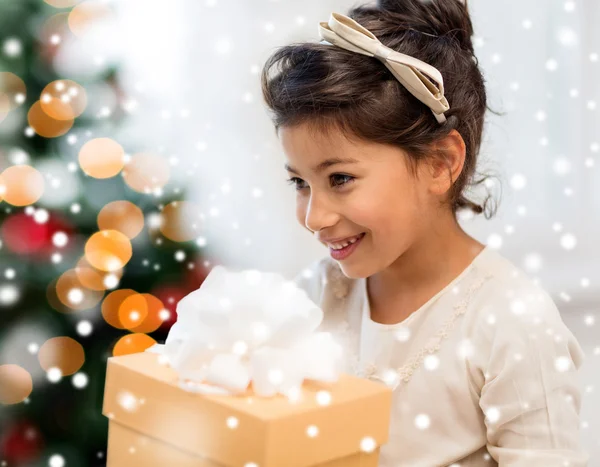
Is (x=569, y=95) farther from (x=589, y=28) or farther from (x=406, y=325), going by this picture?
(x=406, y=325)

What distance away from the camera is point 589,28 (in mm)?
1804

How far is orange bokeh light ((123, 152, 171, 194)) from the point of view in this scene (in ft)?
4.86

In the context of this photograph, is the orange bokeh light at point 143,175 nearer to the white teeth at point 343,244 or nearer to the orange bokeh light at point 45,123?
the orange bokeh light at point 45,123

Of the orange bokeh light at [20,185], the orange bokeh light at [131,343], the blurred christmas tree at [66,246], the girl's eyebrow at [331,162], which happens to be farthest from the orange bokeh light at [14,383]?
the girl's eyebrow at [331,162]

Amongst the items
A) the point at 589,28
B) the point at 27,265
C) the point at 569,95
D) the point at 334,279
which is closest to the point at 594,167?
Result: the point at 569,95

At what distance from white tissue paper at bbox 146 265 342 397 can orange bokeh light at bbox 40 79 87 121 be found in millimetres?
722

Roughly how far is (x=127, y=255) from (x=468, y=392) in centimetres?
69

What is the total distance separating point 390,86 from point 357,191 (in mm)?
163

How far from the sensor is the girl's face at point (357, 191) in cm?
107

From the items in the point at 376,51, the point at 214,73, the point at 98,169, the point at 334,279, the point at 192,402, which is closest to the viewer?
the point at 192,402

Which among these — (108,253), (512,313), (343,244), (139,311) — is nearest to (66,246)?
(108,253)

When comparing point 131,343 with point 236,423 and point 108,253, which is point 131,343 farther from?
point 236,423

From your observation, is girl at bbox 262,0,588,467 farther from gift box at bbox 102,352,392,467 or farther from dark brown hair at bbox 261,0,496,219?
gift box at bbox 102,352,392,467

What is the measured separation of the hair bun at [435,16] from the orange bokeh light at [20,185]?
670 millimetres
